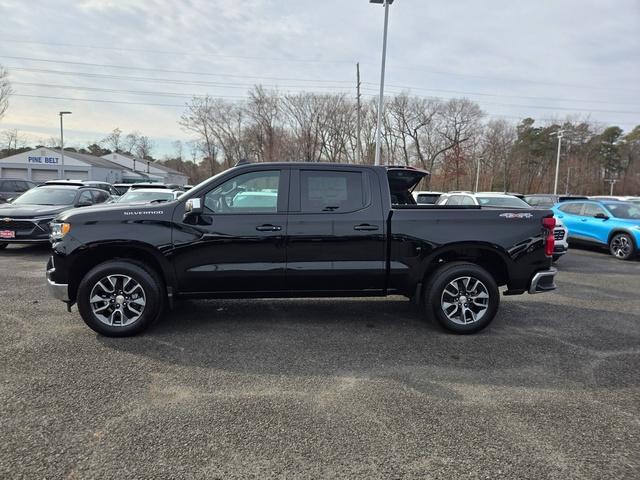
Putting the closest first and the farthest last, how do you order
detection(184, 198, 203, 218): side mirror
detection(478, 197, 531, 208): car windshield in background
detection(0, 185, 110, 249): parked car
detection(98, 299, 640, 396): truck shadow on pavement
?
detection(98, 299, 640, 396): truck shadow on pavement → detection(184, 198, 203, 218): side mirror → detection(0, 185, 110, 249): parked car → detection(478, 197, 531, 208): car windshield in background

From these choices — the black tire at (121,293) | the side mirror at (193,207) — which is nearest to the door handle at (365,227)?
the side mirror at (193,207)

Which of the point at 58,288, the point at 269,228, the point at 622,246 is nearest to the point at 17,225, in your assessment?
the point at 58,288

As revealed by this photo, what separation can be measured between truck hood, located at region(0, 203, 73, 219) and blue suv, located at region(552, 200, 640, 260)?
14.2 metres

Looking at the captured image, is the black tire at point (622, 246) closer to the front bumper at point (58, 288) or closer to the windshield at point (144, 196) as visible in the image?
the windshield at point (144, 196)

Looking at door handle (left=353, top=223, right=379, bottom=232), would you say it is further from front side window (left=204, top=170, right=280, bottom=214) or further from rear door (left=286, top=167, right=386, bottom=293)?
front side window (left=204, top=170, right=280, bottom=214)

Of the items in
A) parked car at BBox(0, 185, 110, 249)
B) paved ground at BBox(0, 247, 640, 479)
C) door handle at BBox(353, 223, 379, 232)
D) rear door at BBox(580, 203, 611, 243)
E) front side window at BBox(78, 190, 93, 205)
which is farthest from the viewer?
rear door at BBox(580, 203, 611, 243)

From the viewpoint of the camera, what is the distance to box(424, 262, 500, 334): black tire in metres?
4.96

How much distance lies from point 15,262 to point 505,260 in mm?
9501

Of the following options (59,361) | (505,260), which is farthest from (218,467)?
(505,260)

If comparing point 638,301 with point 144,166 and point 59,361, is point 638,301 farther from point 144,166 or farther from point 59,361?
point 144,166

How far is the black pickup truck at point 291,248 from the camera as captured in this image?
4684 millimetres

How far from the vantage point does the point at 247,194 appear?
491cm

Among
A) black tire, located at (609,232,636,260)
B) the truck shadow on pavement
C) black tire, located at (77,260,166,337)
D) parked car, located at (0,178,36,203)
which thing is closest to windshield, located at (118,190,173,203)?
the truck shadow on pavement

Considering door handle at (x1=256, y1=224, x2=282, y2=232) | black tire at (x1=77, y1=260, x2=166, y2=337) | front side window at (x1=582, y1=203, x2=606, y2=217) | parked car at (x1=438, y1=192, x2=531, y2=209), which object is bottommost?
black tire at (x1=77, y1=260, x2=166, y2=337)
